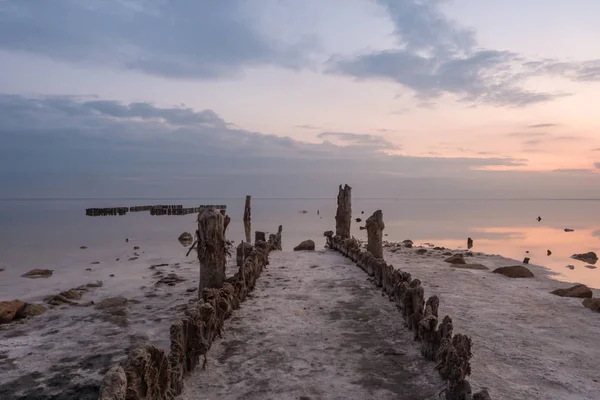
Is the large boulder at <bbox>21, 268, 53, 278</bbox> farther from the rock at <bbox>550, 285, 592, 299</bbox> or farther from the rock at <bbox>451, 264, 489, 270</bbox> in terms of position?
the rock at <bbox>550, 285, 592, 299</bbox>

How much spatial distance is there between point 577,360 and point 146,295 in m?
11.6

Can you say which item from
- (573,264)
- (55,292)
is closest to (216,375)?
(55,292)

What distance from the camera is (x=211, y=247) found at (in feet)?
34.6

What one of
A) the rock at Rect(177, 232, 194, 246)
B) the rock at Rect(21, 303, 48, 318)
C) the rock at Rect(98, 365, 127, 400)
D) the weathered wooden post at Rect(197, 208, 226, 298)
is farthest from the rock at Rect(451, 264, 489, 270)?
the rock at Rect(177, 232, 194, 246)

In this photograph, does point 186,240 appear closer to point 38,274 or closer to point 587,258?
point 38,274

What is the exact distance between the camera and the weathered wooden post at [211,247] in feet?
33.8

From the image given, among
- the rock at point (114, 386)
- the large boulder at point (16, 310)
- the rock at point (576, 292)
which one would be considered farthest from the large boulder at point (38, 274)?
the rock at point (576, 292)

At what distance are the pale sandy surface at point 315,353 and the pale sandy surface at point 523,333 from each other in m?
1.32

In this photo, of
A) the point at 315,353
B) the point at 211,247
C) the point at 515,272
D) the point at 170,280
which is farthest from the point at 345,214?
the point at 315,353

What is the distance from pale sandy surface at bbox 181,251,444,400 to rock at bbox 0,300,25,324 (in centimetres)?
607

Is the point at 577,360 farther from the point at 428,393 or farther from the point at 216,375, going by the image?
the point at 216,375

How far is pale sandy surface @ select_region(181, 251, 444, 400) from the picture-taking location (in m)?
5.95

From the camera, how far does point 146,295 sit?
13352 millimetres

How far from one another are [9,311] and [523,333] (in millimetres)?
12483
